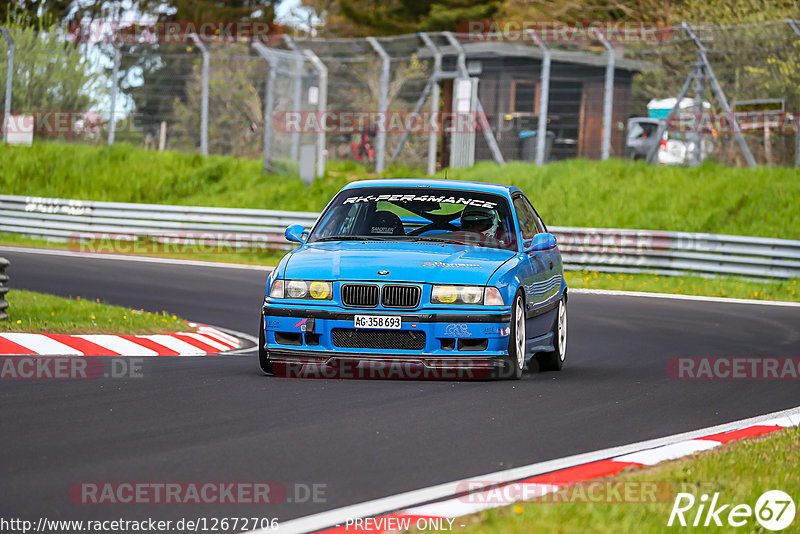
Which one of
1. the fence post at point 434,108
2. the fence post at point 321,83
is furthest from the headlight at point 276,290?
the fence post at point 321,83

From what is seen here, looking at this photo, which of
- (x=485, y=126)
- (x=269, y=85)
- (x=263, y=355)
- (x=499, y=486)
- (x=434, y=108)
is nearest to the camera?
(x=499, y=486)

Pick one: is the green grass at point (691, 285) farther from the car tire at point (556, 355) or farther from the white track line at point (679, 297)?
the car tire at point (556, 355)

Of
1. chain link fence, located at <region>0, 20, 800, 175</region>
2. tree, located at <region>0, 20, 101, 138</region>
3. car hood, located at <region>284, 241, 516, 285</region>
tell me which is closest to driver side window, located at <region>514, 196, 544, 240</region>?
car hood, located at <region>284, 241, 516, 285</region>

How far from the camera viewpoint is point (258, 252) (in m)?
24.8

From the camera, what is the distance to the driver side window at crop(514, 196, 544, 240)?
1040 cm

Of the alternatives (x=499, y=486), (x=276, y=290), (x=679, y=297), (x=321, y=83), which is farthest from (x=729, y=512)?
(x=321, y=83)

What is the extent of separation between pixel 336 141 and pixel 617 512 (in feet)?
85.2

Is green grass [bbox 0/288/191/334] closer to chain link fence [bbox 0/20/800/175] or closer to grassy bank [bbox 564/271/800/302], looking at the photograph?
Result: grassy bank [bbox 564/271/800/302]

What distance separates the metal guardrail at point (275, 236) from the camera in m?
20.7

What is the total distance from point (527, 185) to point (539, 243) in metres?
16.9

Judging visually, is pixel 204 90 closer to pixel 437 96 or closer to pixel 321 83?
pixel 321 83

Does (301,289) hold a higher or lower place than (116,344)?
higher

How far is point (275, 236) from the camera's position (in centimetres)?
2458

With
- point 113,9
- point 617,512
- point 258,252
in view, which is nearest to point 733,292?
point 258,252
